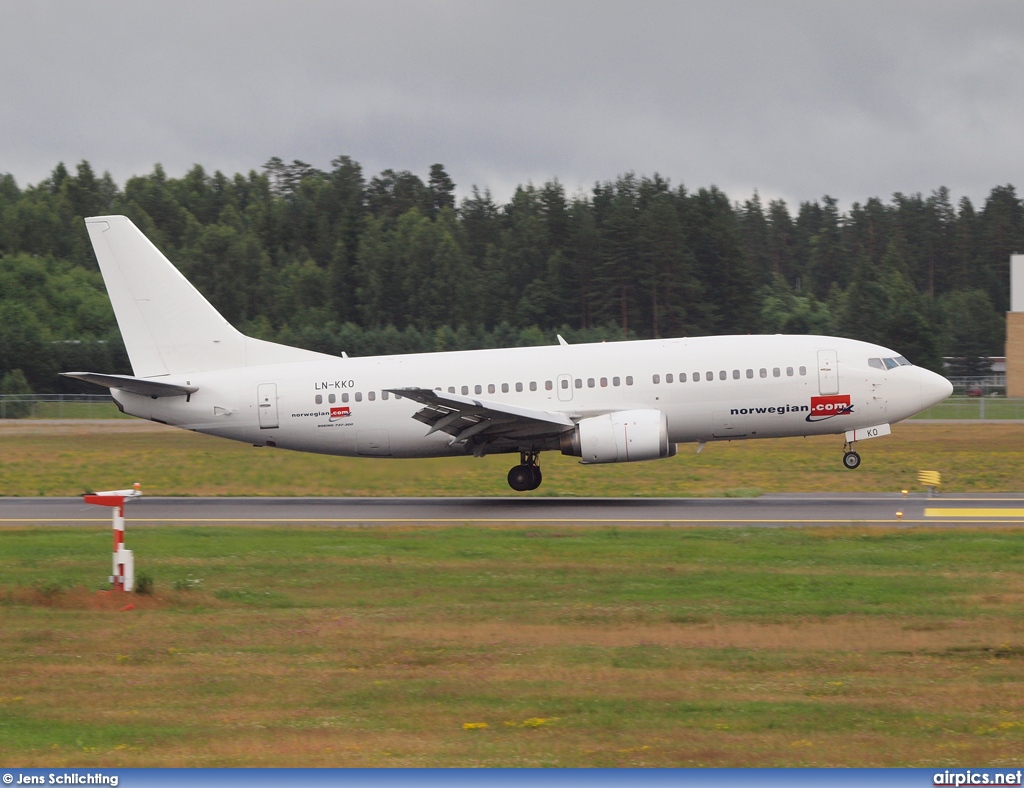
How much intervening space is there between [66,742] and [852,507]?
19733mm

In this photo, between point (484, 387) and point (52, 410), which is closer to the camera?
point (484, 387)

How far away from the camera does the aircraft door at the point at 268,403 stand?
97.7 feet

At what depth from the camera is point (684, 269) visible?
94.0 m

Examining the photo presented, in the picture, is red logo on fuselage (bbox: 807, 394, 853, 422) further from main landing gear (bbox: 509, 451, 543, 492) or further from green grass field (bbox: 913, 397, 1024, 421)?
green grass field (bbox: 913, 397, 1024, 421)

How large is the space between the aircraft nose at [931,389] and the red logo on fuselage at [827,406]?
6.45ft

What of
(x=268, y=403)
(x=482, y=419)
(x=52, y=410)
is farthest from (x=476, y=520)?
A: (x=52, y=410)

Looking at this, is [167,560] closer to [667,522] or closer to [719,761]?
[667,522]

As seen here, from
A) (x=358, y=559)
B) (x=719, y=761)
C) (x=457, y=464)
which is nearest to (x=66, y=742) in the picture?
(x=719, y=761)

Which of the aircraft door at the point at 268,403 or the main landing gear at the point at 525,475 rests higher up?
the aircraft door at the point at 268,403

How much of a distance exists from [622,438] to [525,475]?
3209 mm

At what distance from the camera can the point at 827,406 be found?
2920 centimetres
